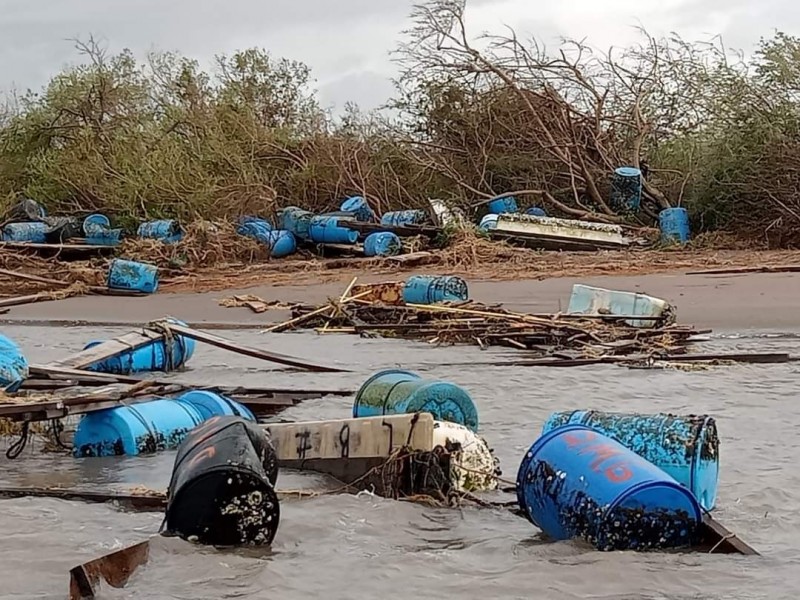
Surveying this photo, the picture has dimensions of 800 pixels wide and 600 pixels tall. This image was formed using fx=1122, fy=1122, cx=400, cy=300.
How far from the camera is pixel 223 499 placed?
4.57 m

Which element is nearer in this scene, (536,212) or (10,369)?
(10,369)

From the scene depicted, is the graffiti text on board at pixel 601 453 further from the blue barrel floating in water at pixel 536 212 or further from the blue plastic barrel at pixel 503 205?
the blue plastic barrel at pixel 503 205

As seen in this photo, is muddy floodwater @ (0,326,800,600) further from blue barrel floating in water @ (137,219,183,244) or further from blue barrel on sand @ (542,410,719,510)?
blue barrel floating in water @ (137,219,183,244)

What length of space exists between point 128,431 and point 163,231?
16.0m

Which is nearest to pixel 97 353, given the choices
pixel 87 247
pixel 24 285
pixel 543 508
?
pixel 543 508

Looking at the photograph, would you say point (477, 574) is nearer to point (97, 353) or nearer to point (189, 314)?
point (97, 353)

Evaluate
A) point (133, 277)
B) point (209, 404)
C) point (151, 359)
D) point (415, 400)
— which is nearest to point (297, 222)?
point (133, 277)

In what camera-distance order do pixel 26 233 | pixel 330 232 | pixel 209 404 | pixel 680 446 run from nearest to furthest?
pixel 680 446 → pixel 209 404 → pixel 330 232 → pixel 26 233

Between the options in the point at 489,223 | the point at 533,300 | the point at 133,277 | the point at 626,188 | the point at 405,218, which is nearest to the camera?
the point at 533,300

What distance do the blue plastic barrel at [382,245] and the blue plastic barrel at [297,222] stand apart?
1.75m

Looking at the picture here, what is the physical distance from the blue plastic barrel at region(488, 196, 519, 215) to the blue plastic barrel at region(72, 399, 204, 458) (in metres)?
16.4

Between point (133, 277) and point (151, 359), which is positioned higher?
point (133, 277)

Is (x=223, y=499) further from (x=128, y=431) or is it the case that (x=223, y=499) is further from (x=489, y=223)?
(x=489, y=223)

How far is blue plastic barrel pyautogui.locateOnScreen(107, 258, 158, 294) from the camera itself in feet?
58.8
